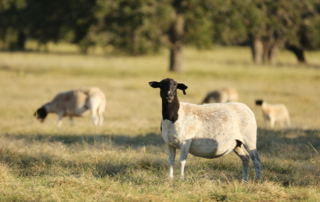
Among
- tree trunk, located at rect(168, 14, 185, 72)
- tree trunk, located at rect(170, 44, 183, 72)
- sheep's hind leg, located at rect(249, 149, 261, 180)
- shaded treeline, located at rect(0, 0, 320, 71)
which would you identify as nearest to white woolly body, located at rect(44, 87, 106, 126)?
sheep's hind leg, located at rect(249, 149, 261, 180)

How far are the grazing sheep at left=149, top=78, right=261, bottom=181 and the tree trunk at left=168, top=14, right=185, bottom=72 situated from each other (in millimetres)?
21716

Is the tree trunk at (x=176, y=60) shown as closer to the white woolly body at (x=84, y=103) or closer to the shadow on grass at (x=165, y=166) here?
the white woolly body at (x=84, y=103)

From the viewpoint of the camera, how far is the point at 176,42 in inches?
1110

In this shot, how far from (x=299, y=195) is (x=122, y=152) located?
12.2 feet

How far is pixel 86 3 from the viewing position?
2756cm

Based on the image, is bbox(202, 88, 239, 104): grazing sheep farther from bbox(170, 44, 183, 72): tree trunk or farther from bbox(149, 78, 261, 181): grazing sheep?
bbox(170, 44, 183, 72): tree trunk

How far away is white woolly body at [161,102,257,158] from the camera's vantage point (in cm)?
563

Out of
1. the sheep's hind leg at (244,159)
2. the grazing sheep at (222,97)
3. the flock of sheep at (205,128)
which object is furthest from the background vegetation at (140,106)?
the grazing sheep at (222,97)

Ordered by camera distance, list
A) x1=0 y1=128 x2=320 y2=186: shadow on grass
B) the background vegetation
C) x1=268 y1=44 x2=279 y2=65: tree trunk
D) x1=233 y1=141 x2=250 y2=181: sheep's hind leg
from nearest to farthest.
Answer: the background vegetation → x1=233 y1=141 x2=250 y2=181: sheep's hind leg → x1=0 y1=128 x2=320 y2=186: shadow on grass → x1=268 y1=44 x2=279 y2=65: tree trunk

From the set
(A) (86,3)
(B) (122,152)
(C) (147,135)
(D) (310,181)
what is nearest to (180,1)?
(A) (86,3)

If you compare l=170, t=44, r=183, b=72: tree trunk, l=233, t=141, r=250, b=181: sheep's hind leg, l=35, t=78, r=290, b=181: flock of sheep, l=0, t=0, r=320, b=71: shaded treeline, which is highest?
l=0, t=0, r=320, b=71: shaded treeline

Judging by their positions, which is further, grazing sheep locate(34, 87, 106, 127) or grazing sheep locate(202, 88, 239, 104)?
grazing sheep locate(202, 88, 239, 104)

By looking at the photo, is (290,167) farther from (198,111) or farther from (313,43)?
(313,43)

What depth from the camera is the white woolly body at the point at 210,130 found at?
563cm
